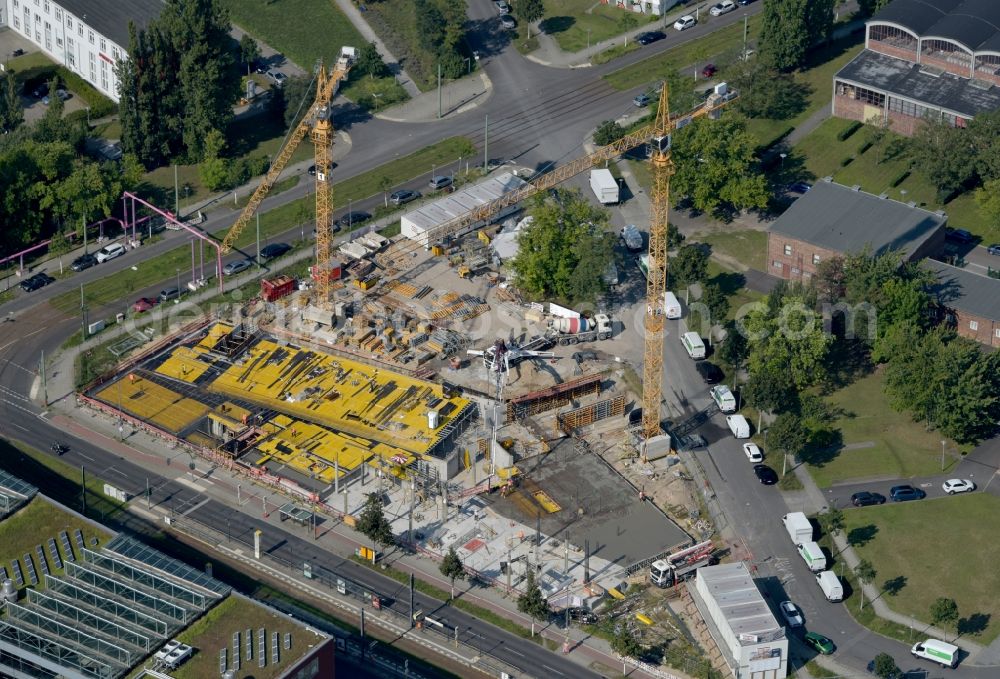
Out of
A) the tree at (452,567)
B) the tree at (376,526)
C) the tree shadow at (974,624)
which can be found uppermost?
the tree at (376,526)

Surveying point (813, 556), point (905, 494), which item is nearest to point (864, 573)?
point (813, 556)

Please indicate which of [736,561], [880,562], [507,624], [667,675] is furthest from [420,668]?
[880,562]

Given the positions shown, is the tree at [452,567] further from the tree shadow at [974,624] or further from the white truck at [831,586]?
the tree shadow at [974,624]

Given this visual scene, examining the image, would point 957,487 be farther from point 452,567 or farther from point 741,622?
point 452,567

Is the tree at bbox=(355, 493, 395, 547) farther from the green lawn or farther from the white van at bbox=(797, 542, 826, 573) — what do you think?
the green lawn

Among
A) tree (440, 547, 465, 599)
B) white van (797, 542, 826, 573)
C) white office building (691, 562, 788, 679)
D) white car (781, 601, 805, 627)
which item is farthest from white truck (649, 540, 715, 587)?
tree (440, 547, 465, 599)

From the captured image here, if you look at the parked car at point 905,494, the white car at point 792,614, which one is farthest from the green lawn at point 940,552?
the white car at point 792,614
